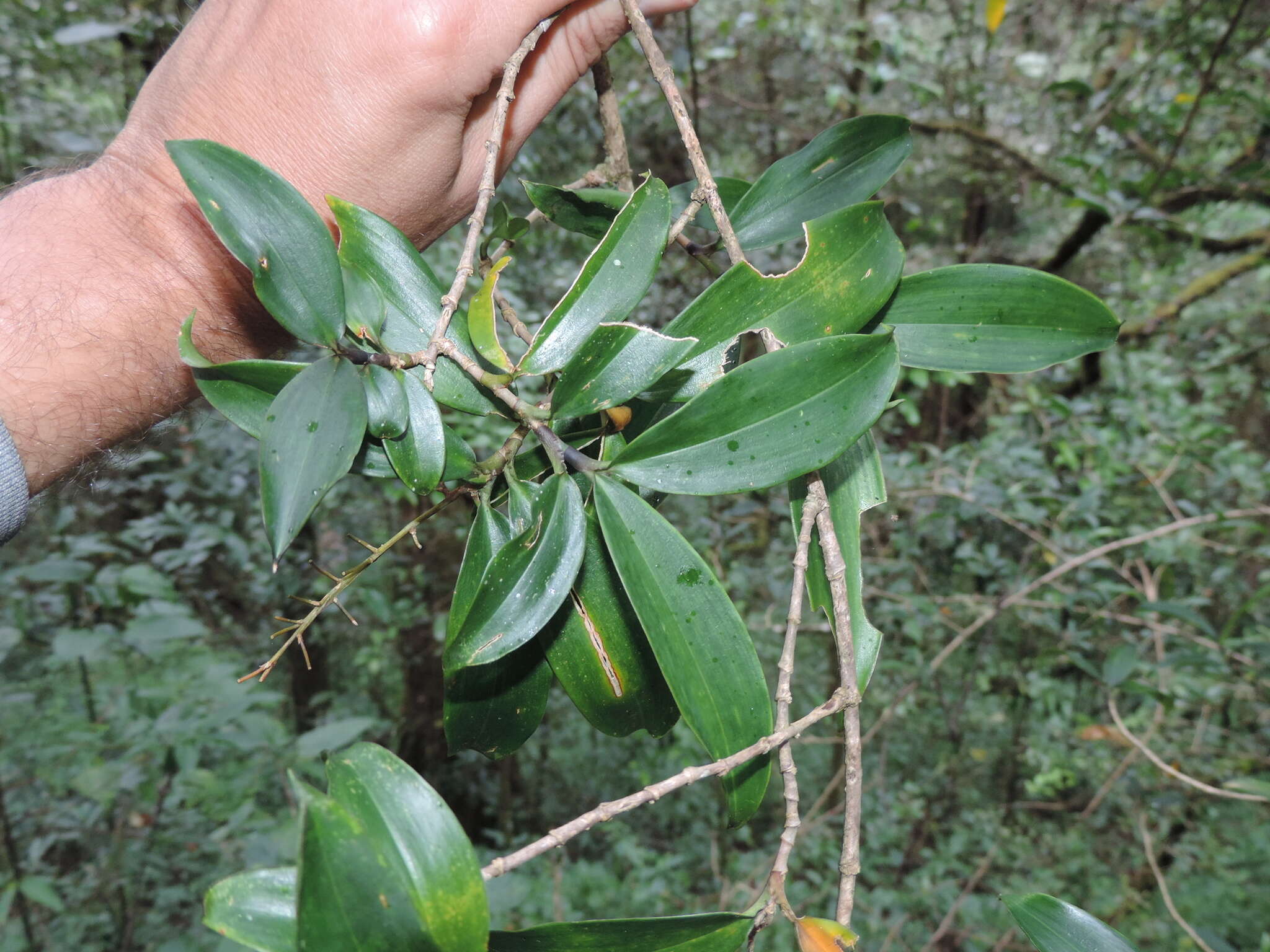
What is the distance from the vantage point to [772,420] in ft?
1.14

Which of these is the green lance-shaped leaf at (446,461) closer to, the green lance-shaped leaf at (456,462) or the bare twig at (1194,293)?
the green lance-shaped leaf at (456,462)

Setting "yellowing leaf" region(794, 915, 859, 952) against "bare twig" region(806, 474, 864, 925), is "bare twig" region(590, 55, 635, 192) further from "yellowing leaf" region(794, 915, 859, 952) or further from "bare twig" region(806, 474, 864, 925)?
"yellowing leaf" region(794, 915, 859, 952)

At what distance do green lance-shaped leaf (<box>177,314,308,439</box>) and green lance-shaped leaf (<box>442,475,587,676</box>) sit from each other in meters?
0.13

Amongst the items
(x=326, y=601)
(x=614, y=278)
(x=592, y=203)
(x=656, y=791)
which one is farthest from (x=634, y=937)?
(x=592, y=203)

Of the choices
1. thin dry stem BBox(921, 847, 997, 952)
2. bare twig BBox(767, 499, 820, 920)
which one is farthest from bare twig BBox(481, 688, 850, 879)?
thin dry stem BBox(921, 847, 997, 952)

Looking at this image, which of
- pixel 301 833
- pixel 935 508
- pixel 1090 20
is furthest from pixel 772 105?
pixel 301 833

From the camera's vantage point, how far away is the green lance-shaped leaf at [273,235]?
1.18ft

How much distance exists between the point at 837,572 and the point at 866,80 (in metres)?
2.57

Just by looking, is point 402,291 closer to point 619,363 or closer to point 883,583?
point 619,363

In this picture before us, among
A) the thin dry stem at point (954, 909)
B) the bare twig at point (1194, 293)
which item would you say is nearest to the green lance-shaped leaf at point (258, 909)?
the thin dry stem at point (954, 909)

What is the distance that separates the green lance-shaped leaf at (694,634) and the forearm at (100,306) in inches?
16.0

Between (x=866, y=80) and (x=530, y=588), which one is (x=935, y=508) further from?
(x=530, y=588)

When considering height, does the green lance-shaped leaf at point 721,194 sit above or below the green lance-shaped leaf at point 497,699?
above

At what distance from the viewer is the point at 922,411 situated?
309 cm
